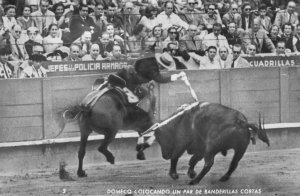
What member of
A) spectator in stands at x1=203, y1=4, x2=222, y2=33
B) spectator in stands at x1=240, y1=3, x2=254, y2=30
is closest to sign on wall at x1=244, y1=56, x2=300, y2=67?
spectator in stands at x1=240, y1=3, x2=254, y2=30

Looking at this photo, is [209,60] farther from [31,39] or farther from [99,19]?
[31,39]

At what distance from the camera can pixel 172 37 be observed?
1237 cm

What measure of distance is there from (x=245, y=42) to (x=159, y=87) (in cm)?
153

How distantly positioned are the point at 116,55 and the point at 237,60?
1.61 metres

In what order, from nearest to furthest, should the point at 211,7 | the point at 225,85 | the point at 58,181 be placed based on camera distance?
the point at 58,181 < the point at 225,85 < the point at 211,7

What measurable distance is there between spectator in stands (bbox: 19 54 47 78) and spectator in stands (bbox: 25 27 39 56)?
76 millimetres

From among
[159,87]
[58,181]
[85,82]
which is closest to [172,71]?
[159,87]

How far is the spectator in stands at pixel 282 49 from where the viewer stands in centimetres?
1322

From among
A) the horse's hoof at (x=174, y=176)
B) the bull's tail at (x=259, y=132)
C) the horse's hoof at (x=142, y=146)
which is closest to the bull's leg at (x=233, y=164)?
the bull's tail at (x=259, y=132)

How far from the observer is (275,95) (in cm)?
1291

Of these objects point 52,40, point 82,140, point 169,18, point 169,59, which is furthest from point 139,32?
point 82,140

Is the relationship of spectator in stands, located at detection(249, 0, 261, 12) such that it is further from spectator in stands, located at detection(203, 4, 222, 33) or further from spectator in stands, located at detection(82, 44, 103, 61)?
spectator in stands, located at detection(82, 44, 103, 61)

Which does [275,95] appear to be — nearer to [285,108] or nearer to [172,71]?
[285,108]

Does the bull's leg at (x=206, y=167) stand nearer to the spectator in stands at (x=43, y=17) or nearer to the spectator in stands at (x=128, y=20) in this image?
the spectator in stands at (x=128, y=20)
